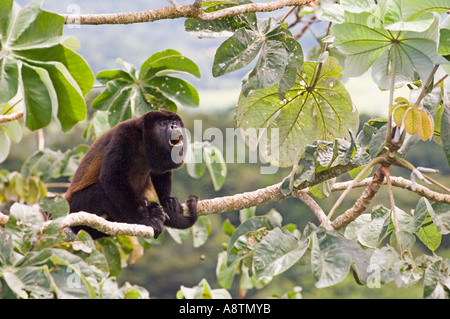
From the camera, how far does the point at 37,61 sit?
144 centimetres

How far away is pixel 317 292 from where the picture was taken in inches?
539

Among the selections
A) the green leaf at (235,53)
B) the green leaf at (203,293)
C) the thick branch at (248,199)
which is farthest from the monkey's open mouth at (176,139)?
the green leaf at (235,53)

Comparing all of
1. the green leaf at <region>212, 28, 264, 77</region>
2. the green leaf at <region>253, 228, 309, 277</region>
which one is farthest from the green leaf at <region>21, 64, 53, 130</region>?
the green leaf at <region>253, 228, 309, 277</region>

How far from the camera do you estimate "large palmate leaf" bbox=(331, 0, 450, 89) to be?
1.44m

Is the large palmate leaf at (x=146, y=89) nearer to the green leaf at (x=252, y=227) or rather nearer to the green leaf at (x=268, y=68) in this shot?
the green leaf at (x=268, y=68)

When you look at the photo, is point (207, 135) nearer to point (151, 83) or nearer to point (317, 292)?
point (151, 83)

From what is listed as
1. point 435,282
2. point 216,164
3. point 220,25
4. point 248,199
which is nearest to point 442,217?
point 435,282

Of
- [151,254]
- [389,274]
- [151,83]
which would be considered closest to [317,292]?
[151,254]

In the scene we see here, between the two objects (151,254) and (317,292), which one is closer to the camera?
(317,292)

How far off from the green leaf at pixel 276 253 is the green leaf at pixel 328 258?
38 millimetres

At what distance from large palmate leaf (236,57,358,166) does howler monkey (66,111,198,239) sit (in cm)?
47

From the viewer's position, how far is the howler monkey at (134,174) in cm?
251

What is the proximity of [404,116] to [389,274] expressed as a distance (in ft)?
1.50

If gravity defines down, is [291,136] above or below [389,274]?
above
